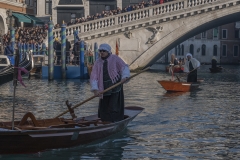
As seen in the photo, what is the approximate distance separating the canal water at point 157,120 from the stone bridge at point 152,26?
33.0 ft

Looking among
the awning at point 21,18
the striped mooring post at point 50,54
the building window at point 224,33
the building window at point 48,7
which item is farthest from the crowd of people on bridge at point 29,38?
the building window at point 224,33

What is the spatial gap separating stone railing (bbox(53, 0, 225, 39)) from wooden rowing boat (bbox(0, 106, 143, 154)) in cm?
2207

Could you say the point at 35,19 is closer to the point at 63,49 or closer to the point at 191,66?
the point at 63,49

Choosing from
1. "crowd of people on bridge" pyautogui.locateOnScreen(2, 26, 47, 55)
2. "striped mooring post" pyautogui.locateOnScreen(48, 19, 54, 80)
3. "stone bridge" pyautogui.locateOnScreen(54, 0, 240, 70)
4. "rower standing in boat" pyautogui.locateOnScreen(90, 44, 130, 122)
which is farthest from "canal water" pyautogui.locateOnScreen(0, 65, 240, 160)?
"stone bridge" pyautogui.locateOnScreen(54, 0, 240, 70)

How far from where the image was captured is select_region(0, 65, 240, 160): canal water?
9719mm

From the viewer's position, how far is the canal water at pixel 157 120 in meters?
9.72

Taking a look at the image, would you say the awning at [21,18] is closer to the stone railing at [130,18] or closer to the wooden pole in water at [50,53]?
the stone railing at [130,18]

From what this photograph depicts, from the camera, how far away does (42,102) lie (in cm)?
1655

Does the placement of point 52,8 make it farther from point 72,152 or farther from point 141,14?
point 72,152

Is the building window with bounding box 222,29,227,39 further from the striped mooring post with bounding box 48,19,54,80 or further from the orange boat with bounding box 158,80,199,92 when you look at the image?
the orange boat with bounding box 158,80,199,92

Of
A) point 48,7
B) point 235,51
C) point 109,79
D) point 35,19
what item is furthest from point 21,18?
point 109,79

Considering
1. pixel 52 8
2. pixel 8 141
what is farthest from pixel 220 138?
pixel 52 8

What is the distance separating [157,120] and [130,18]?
781 inches

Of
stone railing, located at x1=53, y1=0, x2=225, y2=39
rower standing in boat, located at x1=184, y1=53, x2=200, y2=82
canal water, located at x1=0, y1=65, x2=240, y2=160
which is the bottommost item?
canal water, located at x1=0, y1=65, x2=240, y2=160
